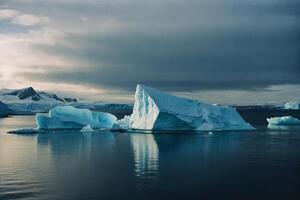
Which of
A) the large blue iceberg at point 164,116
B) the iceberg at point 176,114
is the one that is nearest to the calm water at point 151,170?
the iceberg at point 176,114

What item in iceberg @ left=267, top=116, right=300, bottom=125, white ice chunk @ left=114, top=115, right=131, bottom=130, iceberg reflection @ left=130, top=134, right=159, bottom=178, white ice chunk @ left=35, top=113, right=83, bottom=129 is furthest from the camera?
iceberg @ left=267, top=116, right=300, bottom=125

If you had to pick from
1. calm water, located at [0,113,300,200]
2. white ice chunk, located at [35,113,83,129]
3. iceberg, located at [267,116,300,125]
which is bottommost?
iceberg, located at [267,116,300,125]

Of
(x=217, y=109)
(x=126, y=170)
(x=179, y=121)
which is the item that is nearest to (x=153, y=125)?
(x=179, y=121)

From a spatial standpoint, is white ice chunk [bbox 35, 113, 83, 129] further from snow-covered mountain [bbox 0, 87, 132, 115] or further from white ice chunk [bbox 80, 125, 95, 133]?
snow-covered mountain [bbox 0, 87, 132, 115]

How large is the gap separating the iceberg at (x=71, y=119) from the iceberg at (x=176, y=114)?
677 centimetres

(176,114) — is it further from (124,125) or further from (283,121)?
(283,121)

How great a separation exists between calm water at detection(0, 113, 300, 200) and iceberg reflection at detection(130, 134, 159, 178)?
5 centimetres

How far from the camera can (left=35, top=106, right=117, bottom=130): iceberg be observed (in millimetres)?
50438

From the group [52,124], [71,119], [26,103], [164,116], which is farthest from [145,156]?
[26,103]

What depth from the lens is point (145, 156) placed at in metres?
29.7

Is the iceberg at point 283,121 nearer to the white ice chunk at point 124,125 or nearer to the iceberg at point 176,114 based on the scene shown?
the iceberg at point 176,114

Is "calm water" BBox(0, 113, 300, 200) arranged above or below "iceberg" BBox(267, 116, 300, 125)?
above

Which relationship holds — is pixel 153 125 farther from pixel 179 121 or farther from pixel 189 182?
pixel 189 182

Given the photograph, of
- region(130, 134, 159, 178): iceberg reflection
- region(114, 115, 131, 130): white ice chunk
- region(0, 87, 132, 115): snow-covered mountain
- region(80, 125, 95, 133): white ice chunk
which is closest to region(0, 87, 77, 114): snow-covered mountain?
region(0, 87, 132, 115): snow-covered mountain
